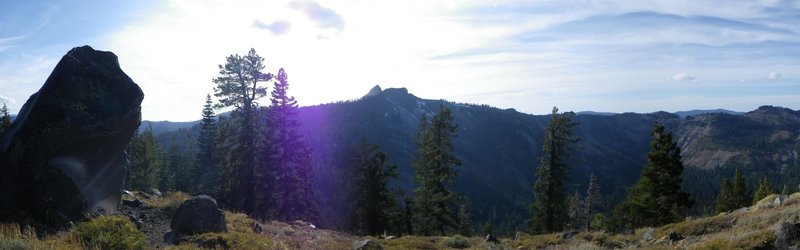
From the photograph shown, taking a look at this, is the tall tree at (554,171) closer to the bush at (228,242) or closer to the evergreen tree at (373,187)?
the evergreen tree at (373,187)

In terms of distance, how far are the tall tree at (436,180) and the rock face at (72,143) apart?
2304cm

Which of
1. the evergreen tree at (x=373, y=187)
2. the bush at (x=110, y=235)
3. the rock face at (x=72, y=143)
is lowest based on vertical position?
the evergreen tree at (x=373, y=187)

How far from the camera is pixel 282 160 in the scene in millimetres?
36906

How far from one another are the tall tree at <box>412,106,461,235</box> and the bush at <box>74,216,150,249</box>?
27316 millimetres

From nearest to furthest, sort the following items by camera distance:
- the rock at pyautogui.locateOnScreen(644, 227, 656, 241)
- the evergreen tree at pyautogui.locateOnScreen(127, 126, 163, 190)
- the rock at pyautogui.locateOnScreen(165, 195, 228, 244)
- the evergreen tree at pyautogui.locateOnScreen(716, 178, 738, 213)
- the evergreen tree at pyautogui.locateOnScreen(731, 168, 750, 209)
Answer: the rock at pyautogui.locateOnScreen(165, 195, 228, 244) < the rock at pyautogui.locateOnScreen(644, 227, 656, 241) < the evergreen tree at pyautogui.locateOnScreen(127, 126, 163, 190) < the evergreen tree at pyautogui.locateOnScreen(731, 168, 750, 209) < the evergreen tree at pyautogui.locateOnScreen(716, 178, 738, 213)

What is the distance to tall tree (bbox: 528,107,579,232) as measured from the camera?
4019 cm

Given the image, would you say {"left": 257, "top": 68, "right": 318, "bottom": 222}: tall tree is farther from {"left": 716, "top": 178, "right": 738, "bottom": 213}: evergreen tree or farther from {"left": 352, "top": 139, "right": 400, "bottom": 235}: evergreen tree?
{"left": 716, "top": 178, "right": 738, "bottom": 213}: evergreen tree

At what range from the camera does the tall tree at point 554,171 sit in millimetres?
40188

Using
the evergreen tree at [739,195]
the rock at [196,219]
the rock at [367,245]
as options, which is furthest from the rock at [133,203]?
the evergreen tree at [739,195]

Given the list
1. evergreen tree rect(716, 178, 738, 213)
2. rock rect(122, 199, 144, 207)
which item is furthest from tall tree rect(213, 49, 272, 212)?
evergreen tree rect(716, 178, 738, 213)

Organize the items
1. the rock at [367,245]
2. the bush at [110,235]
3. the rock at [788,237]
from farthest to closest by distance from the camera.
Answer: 1. the rock at [367,245]
2. the rock at [788,237]
3. the bush at [110,235]

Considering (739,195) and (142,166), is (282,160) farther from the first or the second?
(739,195)

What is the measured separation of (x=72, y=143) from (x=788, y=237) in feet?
68.4

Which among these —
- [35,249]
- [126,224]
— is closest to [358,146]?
[126,224]
